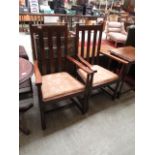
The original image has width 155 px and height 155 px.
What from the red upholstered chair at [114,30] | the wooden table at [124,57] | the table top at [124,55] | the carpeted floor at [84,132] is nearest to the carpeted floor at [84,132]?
the carpeted floor at [84,132]

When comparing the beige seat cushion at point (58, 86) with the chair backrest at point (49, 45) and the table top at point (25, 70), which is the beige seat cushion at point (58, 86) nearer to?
the chair backrest at point (49, 45)

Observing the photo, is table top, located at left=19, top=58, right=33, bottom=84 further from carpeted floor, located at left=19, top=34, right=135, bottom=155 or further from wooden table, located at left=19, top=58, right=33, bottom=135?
carpeted floor, located at left=19, top=34, right=135, bottom=155

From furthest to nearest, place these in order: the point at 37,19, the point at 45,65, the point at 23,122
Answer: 1. the point at 37,19
2. the point at 45,65
3. the point at 23,122

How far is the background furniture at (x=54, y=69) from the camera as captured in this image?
5.16ft

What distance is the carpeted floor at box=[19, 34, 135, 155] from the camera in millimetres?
1515

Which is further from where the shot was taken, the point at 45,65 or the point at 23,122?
the point at 45,65

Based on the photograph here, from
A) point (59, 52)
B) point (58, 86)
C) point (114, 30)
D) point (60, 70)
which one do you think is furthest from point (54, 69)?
point (114, 30)

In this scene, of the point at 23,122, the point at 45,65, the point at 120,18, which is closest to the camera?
the point at 23,122

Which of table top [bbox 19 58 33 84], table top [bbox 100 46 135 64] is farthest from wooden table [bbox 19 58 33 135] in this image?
table top [bbox 100 46 135 64]

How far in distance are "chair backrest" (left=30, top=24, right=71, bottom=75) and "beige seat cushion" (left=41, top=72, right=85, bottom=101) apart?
144 mm
